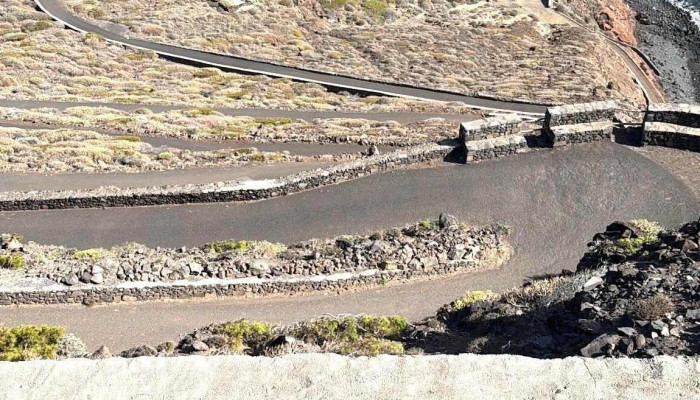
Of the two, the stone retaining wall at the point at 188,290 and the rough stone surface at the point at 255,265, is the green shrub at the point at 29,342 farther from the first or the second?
the rough stone surface at the point at 255,265

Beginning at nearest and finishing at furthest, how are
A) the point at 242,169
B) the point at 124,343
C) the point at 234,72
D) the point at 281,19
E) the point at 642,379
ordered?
the point at 642,379
the point at 124,343
the point at 242,169
the point at 234,72
the point at 281,19

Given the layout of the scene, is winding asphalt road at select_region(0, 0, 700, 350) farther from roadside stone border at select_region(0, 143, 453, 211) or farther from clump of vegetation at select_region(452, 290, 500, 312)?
clump of vegetation at select_region(452, 290, 500, 312)

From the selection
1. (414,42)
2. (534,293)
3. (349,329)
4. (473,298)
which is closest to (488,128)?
(473,298)

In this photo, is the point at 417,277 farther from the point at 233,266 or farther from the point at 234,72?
the point at 234,72

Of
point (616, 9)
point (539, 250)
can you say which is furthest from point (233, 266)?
point (616, 9)

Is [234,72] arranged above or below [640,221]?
below

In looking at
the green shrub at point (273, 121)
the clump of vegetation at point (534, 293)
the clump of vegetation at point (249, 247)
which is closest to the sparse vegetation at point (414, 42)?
the green shrub at point (273, 121)
